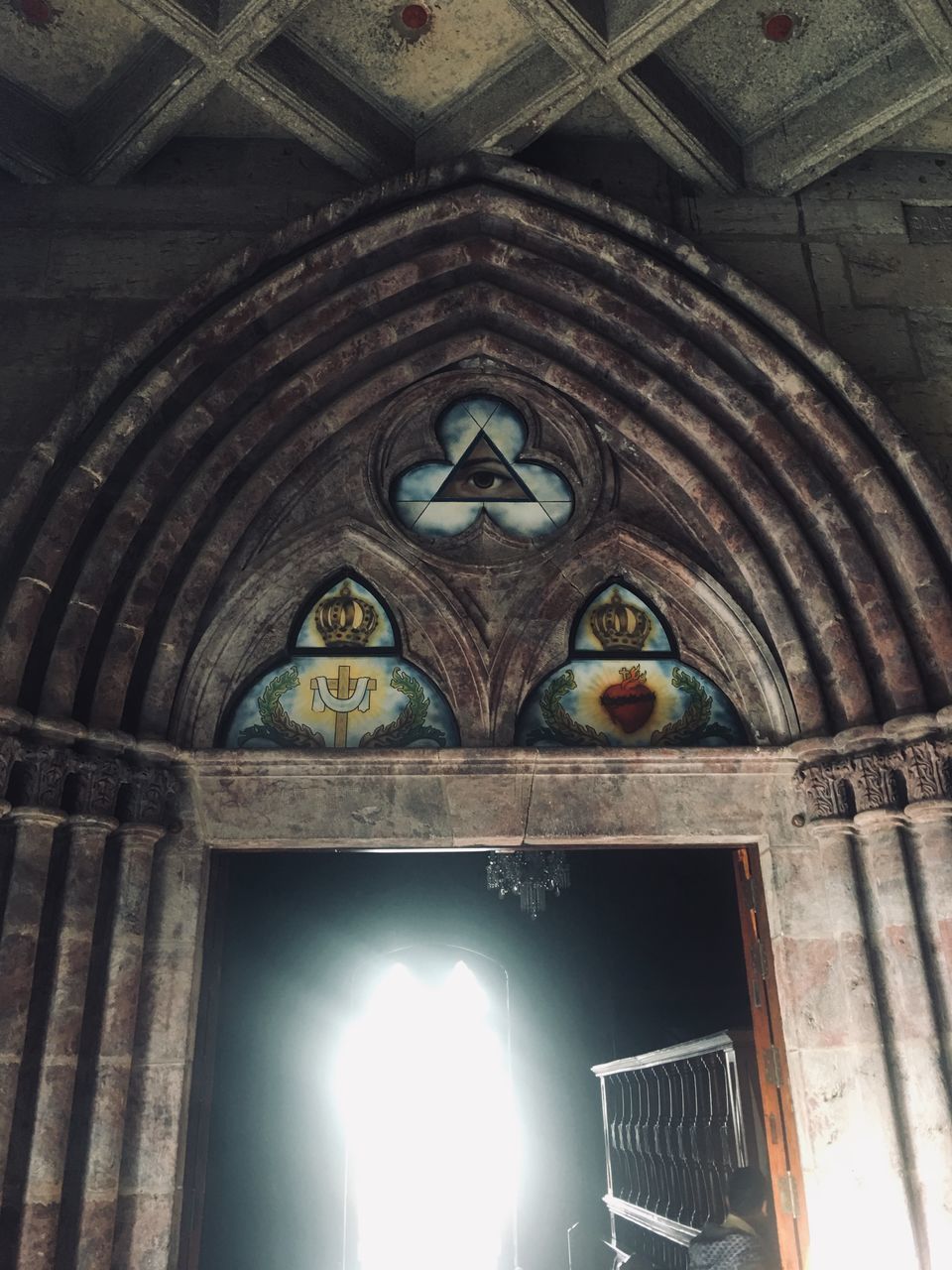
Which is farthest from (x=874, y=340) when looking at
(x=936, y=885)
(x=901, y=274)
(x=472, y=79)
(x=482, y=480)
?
(x=936, y=885)

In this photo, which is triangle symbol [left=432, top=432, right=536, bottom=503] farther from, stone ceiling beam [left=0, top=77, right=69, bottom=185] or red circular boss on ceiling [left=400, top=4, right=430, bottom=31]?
stone ceiling beam [left=0, top=77, right=69, bottom=185]

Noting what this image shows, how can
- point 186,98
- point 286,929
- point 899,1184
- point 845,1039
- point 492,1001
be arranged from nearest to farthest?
1. point 899,1184
2. point 845,1039
3. point 186,98
4. point 286,929
5. point 492,1001

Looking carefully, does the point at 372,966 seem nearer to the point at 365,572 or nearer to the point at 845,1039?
→ the point at 365,572

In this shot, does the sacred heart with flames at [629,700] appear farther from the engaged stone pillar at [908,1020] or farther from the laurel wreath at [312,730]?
the engaged stone pillar at [908,1020]

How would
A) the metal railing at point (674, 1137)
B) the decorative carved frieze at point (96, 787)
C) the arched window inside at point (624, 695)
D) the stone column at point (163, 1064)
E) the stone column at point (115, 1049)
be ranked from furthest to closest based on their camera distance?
the metal railing at point (674, 1137)
the arched window inside at point (624, 695)
the decorative carved frieze at point (96, 787)
the stone column at point (163, 1064)
the stone column at point (115, 1049)

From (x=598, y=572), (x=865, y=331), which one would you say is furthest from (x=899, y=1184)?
(x=865, y=331)

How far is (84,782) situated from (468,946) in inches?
255

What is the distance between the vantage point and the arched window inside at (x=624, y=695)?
5.25 m

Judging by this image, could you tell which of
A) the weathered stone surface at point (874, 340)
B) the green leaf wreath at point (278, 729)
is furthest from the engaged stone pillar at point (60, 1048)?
the weathered stone surface at point (874, 340)

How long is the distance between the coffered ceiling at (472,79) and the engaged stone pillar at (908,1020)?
3485mm

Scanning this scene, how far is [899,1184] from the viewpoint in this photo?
4.21m

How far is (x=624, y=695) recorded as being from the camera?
210 inches

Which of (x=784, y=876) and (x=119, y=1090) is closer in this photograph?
(x=119, y=1090)

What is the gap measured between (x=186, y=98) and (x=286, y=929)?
6.09 meters
